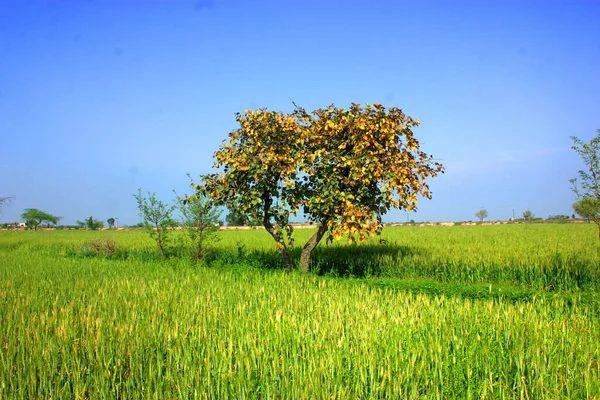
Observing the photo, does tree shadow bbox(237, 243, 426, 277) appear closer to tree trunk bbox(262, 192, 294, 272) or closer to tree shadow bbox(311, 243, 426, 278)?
tree shadow bbox(311, 243, 426, 278)

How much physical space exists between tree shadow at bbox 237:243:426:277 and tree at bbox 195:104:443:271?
172 centimetres

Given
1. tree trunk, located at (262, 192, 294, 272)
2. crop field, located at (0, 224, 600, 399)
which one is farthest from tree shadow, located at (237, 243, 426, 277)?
crop field, located at (0, 224, 600, 399)

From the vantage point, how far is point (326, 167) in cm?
1330

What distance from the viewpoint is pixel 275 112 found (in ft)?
45.3

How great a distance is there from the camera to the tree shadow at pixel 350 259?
48.4 ft

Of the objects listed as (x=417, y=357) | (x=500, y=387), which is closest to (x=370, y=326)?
(x=417, y=357)

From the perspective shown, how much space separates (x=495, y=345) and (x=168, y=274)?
9.52 meters

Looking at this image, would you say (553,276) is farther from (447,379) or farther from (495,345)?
(447,379)

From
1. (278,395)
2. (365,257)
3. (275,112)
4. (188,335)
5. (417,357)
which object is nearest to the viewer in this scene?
(278,395)

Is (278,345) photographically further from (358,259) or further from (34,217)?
(34,217)

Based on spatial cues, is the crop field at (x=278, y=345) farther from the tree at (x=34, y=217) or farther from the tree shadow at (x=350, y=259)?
the tree at (x=34, y=217)

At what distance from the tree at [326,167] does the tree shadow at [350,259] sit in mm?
1725

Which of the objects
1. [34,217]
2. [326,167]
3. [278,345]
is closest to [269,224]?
[326,167]

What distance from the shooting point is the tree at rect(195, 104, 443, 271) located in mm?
12883
